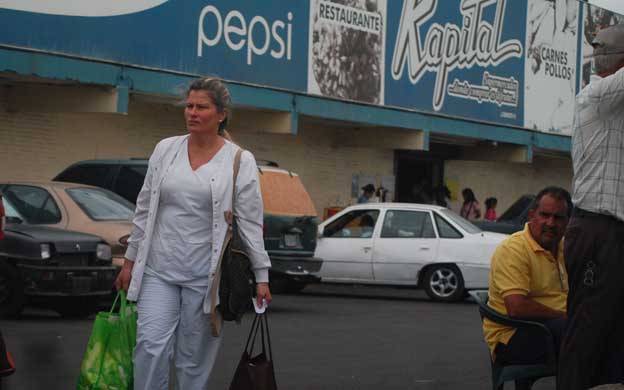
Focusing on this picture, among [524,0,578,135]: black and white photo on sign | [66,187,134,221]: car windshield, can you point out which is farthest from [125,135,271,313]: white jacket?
[524,0,578,135]: black and white photo on sign

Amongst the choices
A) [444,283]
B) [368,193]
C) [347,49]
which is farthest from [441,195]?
[444,283]

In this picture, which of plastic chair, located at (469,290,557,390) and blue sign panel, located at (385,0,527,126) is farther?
blue sign panel, located at (385,0,527,126)

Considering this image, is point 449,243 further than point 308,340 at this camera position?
Yes

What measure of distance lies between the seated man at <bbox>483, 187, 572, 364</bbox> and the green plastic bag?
1.90 meters

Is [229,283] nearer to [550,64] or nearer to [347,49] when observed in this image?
[347,49]

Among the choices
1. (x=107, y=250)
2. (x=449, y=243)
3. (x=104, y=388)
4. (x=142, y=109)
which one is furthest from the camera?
(x=142, y=109)

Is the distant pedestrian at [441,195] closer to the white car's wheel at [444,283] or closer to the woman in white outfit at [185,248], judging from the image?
the white car's wheel at [444,283]

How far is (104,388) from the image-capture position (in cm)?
646

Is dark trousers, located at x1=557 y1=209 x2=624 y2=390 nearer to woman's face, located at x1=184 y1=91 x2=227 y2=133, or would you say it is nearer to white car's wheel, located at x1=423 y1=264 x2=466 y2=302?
woman's face, located at x1=184 y1=91 x2=227 y2=133

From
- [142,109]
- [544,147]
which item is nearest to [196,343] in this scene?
[142,109]

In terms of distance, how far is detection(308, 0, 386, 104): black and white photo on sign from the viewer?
24.5 metres

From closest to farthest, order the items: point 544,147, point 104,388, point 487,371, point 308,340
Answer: point 104,388 → point 487,371 → point 308,340 → point 544,147

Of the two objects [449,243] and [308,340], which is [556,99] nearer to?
[449,243]

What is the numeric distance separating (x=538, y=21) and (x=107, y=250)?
19.6m
